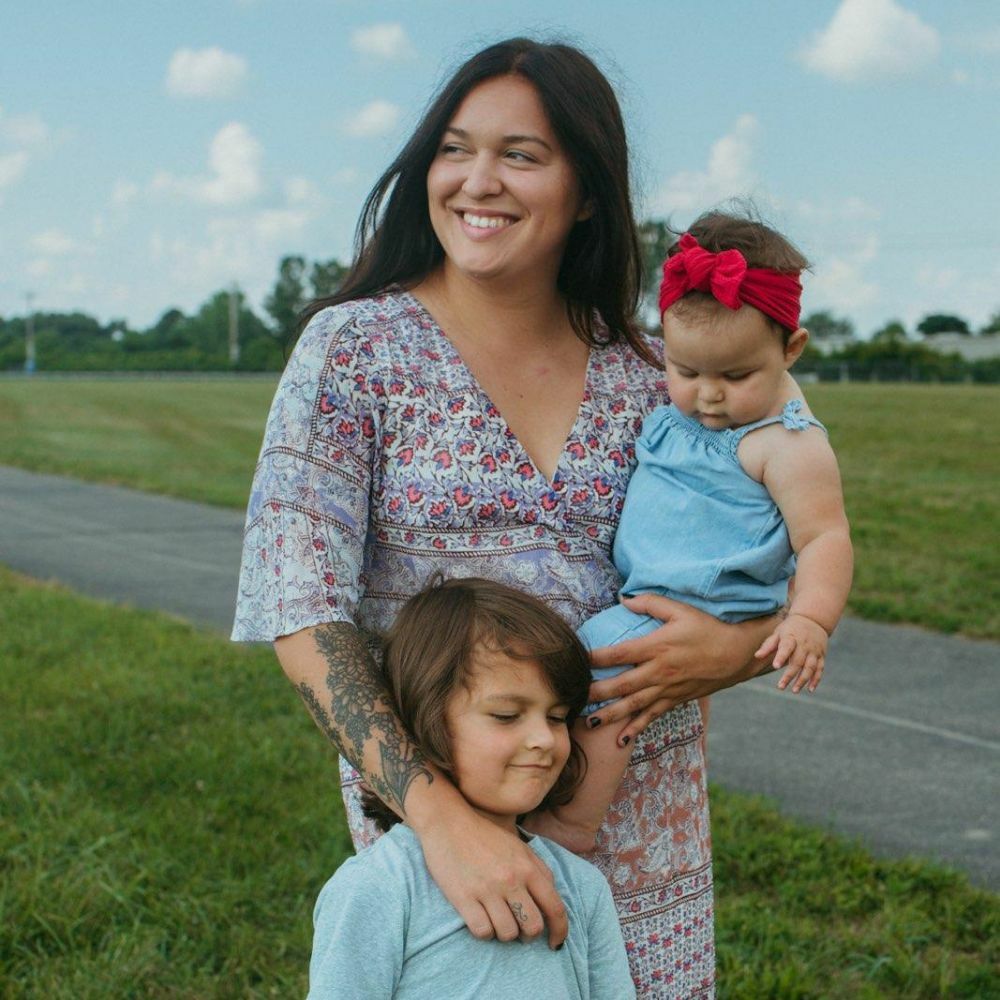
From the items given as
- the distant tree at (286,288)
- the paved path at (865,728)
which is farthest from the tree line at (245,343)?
the paved path at (865,728)

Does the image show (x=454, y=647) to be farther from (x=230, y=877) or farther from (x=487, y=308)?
(x=230, y=877)

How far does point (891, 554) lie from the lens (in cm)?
1045

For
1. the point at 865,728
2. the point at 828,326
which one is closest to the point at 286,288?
the point at 828,326

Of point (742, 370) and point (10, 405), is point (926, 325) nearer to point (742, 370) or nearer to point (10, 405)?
point (10, 405)

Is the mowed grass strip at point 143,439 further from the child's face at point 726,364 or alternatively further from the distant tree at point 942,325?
the distant tree at point 942,325

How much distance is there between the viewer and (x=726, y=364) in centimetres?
230

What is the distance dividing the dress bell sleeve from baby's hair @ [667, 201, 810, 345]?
564mm

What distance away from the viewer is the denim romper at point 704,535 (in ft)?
7.47

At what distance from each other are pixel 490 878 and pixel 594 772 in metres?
0.42

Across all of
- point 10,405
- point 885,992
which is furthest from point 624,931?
point 10,405

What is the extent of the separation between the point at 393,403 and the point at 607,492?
0.42 m

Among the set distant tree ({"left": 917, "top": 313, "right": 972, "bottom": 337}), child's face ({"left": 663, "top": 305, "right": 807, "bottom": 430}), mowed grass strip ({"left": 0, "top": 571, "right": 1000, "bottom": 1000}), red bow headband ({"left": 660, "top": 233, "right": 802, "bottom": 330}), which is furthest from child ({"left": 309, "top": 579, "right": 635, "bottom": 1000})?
distant tree ({"left": 917, "top": 313, "right": 972, "bottom": 337})

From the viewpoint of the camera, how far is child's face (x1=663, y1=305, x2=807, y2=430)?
2.28 m

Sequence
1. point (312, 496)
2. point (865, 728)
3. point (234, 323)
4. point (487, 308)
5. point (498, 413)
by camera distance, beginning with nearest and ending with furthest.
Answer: point (312, 496)
point (498, 413)
point (487, 308)
point (865, 728)
point (234, 323)
